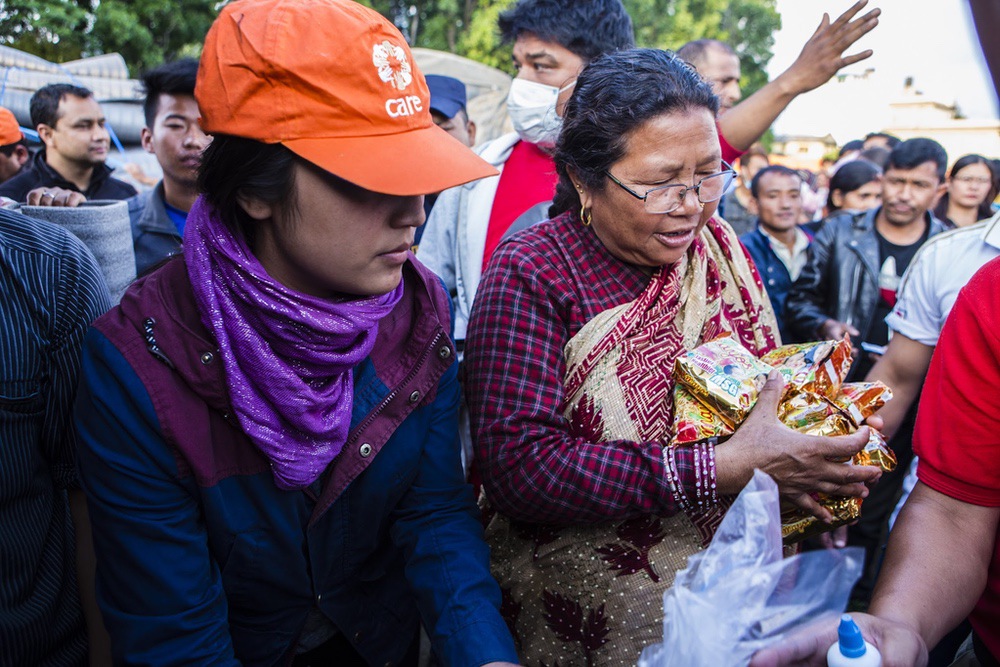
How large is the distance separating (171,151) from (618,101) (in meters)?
2.35

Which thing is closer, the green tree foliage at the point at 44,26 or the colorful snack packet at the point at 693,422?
the colorful snack packet at the point at 693,422

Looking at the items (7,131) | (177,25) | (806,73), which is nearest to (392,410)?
(7,131)

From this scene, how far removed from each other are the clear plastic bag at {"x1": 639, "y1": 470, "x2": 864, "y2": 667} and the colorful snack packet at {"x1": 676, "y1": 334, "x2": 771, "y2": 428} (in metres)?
0.49

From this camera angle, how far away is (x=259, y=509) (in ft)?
4.93

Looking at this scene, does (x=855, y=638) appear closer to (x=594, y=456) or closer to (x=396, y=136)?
(x=594, y=456)

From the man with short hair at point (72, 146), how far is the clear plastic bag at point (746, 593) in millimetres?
5019

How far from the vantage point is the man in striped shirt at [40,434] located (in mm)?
1452

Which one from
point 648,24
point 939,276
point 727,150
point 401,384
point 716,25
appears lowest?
point 401,384

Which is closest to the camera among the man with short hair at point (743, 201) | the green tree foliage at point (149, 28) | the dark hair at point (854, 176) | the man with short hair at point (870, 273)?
the man with short hair at point (870, 273)

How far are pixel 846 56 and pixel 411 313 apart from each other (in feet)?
5.85

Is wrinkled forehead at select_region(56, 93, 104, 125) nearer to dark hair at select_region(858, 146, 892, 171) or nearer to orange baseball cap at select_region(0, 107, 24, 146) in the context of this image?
orange baseball cap at select_region(0, 107, 24, 146)

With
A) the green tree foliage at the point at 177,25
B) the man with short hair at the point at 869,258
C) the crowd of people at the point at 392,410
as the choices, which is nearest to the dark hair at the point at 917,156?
the man with short hair at the point at 869,258

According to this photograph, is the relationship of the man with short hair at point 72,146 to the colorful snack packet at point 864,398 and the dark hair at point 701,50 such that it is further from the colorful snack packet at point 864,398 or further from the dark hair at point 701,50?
the colorful snack packet at point 864,398

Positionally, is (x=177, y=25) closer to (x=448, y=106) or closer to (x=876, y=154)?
(x=876, y=154)
